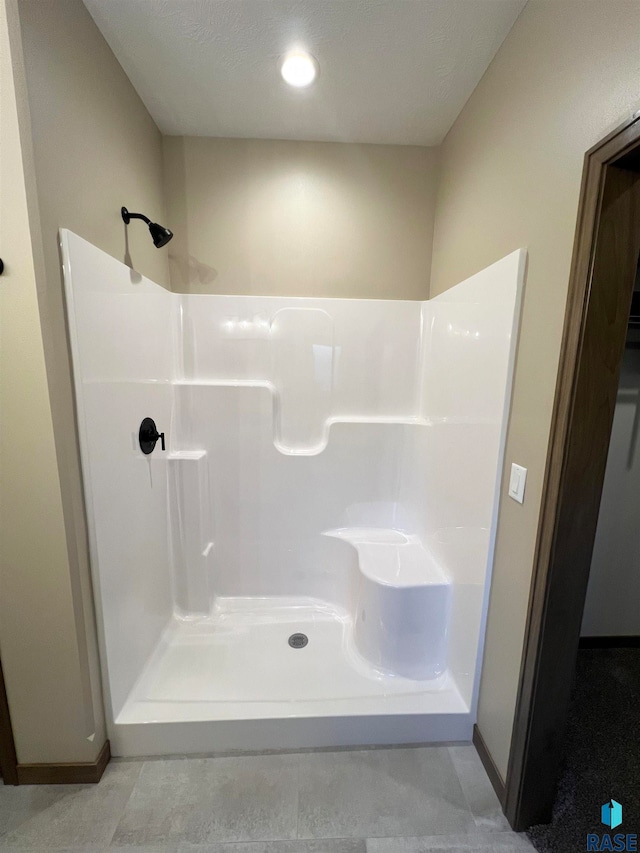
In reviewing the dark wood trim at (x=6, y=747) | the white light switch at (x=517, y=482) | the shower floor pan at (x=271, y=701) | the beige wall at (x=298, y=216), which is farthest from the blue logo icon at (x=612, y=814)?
the beige wall at (x=298, y=216)

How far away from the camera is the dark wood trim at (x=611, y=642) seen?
1.96m

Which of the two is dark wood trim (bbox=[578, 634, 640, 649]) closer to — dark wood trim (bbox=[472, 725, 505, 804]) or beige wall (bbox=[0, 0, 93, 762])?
dark wood trim (bbox=[472, 725, 505, 804])

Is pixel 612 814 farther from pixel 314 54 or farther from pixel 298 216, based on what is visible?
pixel 314 54

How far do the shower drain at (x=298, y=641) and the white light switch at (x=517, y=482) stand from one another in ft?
4.39

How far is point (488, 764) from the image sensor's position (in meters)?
1.31

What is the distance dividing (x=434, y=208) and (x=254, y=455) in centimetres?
169

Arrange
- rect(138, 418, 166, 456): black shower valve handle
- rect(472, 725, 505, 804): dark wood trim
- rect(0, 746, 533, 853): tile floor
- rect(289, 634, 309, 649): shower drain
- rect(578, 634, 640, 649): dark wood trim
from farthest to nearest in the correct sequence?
rect(578, 634, 640, 649): dark wood trim → rect(289, 634, 309, 649): shower drain → rect(138, 418, 166, 456): black shower valve handle → rect(472, 725, 505, 804): dark wood trim → rect(0, 746, 533, 853): tile floor

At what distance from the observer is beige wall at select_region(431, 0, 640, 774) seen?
846 millimetres

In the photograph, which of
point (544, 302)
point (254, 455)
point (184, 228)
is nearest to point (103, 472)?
point (254, 455)

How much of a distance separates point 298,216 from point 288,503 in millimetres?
1594

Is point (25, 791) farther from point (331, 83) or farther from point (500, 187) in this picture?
point (331, 83)

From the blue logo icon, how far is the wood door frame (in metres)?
0.21

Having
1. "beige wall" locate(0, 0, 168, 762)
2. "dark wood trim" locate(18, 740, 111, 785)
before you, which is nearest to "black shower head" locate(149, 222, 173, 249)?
"beige wall" locate(0, 0, 168, 762)

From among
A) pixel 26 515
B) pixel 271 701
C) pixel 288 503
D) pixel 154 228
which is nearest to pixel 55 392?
pixel 26 515
